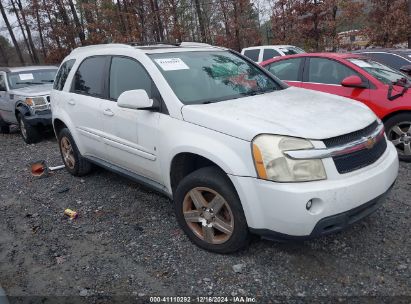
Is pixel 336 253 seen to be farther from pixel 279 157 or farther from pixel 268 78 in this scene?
pixel 268 78

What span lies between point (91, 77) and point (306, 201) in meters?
3.12

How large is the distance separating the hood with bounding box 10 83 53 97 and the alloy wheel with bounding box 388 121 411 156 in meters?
6.83

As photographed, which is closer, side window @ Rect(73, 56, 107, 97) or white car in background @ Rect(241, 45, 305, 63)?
side window @ Rect(73, 56, 107, 97)

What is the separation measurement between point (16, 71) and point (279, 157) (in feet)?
28.5

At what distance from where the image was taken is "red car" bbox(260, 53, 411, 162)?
5078mm

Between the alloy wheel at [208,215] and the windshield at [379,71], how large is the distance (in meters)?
3.67

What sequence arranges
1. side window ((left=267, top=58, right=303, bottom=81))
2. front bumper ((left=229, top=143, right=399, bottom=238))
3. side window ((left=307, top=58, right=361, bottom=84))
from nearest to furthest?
front bumper ((left=229, top=143, right=399, bottom=238)) → side window ((left=307, top=58, right=361, bottom=84)) → side window ((left=267, top=58, right=303, bottom=81))

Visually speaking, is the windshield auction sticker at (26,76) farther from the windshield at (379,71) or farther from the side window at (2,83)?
the windshield at (379,71)

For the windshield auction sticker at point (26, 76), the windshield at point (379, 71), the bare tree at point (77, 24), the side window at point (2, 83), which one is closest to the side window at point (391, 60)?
the windshield at point (379, 71)

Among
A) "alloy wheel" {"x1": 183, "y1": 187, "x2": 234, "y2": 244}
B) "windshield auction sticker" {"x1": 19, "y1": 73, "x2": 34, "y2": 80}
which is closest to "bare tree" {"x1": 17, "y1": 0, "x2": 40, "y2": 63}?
"windshield auction sticker" {"x1": 19, "y1": 73, "x2": 34, "y2": 80}

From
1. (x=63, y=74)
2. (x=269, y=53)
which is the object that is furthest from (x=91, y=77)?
(x=269, y=53)

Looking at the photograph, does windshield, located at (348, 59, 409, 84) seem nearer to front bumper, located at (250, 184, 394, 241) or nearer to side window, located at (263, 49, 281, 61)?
front bumper, located at (250, 184, 394, 241)

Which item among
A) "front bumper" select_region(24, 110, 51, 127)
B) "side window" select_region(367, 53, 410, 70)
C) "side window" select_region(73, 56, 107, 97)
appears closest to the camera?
"side window" select_region(73, 56, 107, 97)
